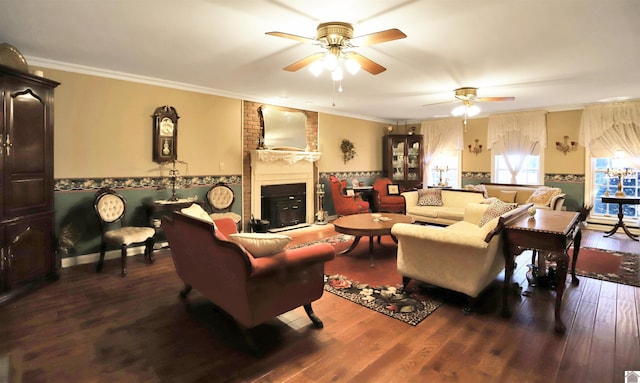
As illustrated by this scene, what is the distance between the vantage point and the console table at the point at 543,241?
2660 mm

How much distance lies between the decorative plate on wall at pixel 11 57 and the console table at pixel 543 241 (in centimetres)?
490

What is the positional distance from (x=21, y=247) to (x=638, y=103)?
949 centimetres

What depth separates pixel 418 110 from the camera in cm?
756

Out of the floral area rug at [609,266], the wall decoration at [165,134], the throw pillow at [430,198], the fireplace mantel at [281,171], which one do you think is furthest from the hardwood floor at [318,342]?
the throw pillow at [430,198]

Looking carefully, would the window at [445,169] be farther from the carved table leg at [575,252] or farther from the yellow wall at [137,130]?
the carved table leg at [575,252]

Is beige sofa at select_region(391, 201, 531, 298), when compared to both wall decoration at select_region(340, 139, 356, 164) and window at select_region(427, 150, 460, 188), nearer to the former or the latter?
wall decoration at select_region(340, 139, 356, 164)

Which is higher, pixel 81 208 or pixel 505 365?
pixel 81 208

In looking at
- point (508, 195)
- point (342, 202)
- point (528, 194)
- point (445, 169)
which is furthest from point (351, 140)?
point (528, 194)

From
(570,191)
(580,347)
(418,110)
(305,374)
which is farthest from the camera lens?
(418,110)

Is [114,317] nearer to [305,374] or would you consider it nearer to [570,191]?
[305,374]

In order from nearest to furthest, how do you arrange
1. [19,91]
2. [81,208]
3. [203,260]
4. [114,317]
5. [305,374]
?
1. [305,374]
2. [203,260]
3. [114,317]
4. [19,91]
5. [81,208]

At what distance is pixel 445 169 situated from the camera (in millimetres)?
8672

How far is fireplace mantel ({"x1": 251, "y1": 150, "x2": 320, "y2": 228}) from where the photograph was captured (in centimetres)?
611

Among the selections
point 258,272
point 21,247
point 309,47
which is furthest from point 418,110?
point 21,247
